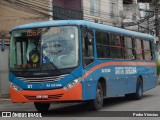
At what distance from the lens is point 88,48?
13719 millimetres

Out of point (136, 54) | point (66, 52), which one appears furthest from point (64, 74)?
point (136, 54)

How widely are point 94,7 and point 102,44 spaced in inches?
833

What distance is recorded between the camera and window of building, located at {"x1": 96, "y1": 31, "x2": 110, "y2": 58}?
14.7m

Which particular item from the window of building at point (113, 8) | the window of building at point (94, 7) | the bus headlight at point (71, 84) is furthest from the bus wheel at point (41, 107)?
the window of building at point (113, 8)

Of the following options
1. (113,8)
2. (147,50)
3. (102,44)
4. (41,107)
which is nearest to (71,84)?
(41,107)

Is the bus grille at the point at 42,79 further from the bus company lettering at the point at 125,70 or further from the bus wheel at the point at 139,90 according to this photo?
the bus wheel at the point at 139,90

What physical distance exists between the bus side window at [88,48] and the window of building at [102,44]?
626 mm

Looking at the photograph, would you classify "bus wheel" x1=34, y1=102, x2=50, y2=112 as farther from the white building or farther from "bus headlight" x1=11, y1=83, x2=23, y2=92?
the white building

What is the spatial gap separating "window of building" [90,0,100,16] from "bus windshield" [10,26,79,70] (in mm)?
21813

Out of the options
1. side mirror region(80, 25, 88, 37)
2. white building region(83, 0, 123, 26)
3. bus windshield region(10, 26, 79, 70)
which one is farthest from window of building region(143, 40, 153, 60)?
white building region(83, 0, 123, 26)

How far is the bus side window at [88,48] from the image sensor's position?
13374 mm

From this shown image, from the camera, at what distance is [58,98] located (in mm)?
12820

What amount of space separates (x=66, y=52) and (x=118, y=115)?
8.14 feet

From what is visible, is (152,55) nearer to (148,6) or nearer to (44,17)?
(44,17)
